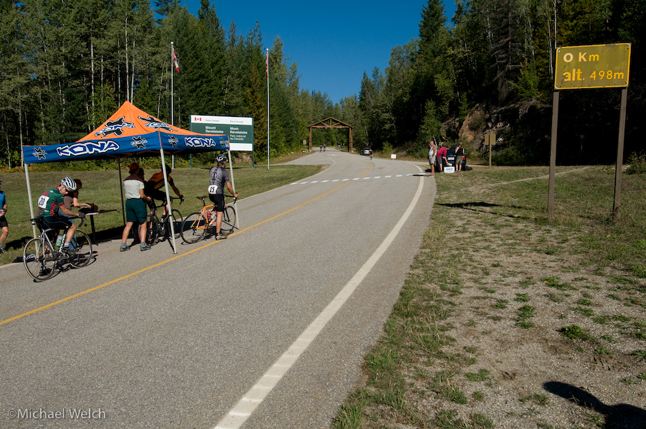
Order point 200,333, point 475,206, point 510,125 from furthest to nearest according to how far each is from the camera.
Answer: point 510,125 → point 475,206 → point 200,333

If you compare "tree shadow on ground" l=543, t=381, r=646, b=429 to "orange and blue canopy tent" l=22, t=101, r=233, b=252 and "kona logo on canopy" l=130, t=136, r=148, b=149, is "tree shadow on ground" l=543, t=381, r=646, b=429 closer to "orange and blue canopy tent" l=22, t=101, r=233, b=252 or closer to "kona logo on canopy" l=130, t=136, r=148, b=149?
"orange and blue canopy tent" l=22, t=101, r=233, b=252

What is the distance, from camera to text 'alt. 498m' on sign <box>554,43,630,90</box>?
945 centimetres

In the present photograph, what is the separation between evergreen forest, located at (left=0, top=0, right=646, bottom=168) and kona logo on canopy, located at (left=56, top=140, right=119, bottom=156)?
30683 millimetres

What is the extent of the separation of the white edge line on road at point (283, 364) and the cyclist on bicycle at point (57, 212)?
565cm

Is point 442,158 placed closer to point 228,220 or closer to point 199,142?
point 228,220

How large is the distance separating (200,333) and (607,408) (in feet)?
12.6

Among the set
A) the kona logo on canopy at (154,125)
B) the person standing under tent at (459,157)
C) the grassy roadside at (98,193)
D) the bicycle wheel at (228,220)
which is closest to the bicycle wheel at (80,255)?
the grassy roadside at (98,193)

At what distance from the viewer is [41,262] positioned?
25.1 feet

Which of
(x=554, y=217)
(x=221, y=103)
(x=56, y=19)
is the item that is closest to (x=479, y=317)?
(x=554, y=217)

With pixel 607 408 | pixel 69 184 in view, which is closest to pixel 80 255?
pixel 69 184

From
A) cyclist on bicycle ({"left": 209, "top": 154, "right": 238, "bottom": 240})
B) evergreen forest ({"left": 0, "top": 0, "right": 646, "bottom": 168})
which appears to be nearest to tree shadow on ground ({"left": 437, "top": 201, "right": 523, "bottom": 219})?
cyclist on bicycle ({"left": 209, "top": 154, "right": 238, "bottom": 240})

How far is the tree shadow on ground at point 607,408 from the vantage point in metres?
2.89

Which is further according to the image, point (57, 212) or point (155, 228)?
point (155, 228)

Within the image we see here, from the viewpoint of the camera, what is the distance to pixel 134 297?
6.16m
